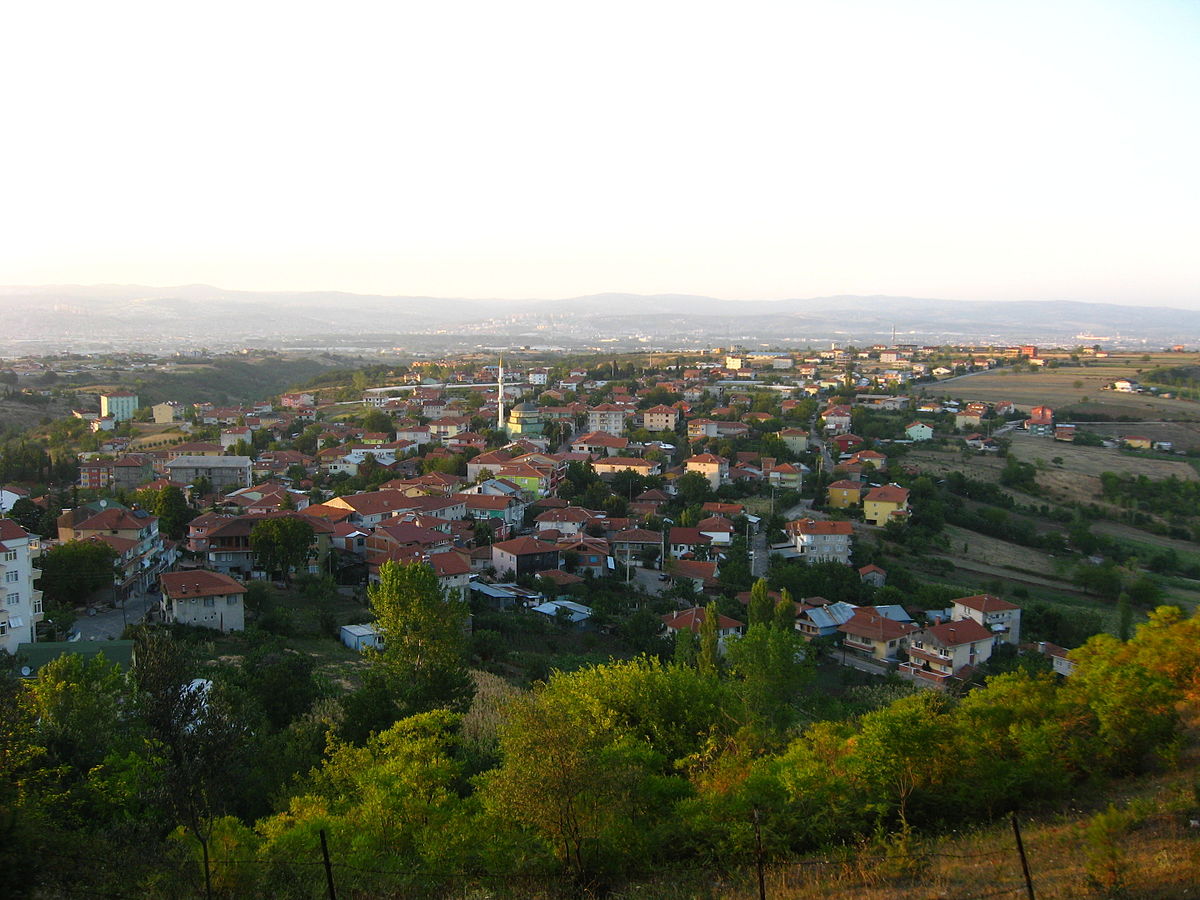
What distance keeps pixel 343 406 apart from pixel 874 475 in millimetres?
22991

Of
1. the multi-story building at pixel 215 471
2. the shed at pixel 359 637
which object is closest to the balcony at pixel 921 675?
the shed at pixel 359 637

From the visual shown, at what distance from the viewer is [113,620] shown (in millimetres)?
12141

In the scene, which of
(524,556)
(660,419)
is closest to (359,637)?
(524,556)

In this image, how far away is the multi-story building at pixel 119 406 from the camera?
33.7m

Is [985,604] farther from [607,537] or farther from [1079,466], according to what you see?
[1079,466]

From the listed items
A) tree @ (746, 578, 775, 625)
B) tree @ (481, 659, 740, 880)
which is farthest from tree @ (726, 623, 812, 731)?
tree @ (481, 659, 740, 880)

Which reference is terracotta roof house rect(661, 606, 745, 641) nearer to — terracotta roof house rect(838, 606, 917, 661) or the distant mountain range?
terracotta roof house rect(838, 606, 917, 661)

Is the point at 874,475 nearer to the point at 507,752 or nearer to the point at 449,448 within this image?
the point at 449,448

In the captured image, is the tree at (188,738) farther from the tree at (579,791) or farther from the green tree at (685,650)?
the green tree at (685,650)

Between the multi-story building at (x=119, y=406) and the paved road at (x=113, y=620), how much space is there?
2275 centimetres

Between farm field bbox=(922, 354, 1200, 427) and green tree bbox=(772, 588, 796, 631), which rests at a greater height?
farm field bbox=(922, 354, 1200, 427)

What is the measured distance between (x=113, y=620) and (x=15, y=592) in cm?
202

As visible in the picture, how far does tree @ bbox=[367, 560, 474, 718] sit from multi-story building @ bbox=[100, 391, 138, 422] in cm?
→ 2794

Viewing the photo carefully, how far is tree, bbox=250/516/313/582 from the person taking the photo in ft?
46.6
